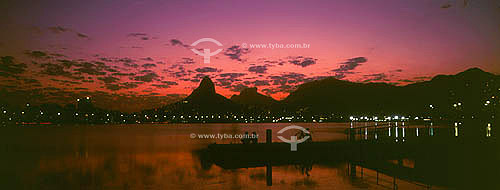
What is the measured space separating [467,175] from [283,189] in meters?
11.9

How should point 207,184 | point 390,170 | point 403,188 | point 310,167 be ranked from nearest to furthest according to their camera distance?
point 403,188 < point 207,184 < point 390,170 < point 310,167

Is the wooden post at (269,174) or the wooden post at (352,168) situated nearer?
the wooden post at (269,174)

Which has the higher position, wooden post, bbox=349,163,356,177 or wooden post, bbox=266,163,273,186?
wooden post, bbox=349,163,356,177

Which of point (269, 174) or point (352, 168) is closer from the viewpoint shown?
point (269, 174)

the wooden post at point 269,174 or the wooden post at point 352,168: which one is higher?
the wooden post at point 352,168

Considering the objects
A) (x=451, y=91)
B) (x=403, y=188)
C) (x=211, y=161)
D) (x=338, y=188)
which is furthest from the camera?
(x=451, y=91)

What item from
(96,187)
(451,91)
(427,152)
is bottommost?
(96,187)

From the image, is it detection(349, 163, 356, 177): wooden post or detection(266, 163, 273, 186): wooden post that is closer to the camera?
detection(266, 163, 273, 186): wooden post

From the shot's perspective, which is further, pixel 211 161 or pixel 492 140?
pixel 211 161

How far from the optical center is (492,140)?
24.4 metres

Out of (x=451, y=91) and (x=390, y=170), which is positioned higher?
(x=451, y=91)

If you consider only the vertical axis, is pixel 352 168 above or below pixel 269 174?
above

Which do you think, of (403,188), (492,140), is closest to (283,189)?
(403,188)

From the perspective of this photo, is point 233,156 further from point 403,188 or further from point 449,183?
point 449,183
